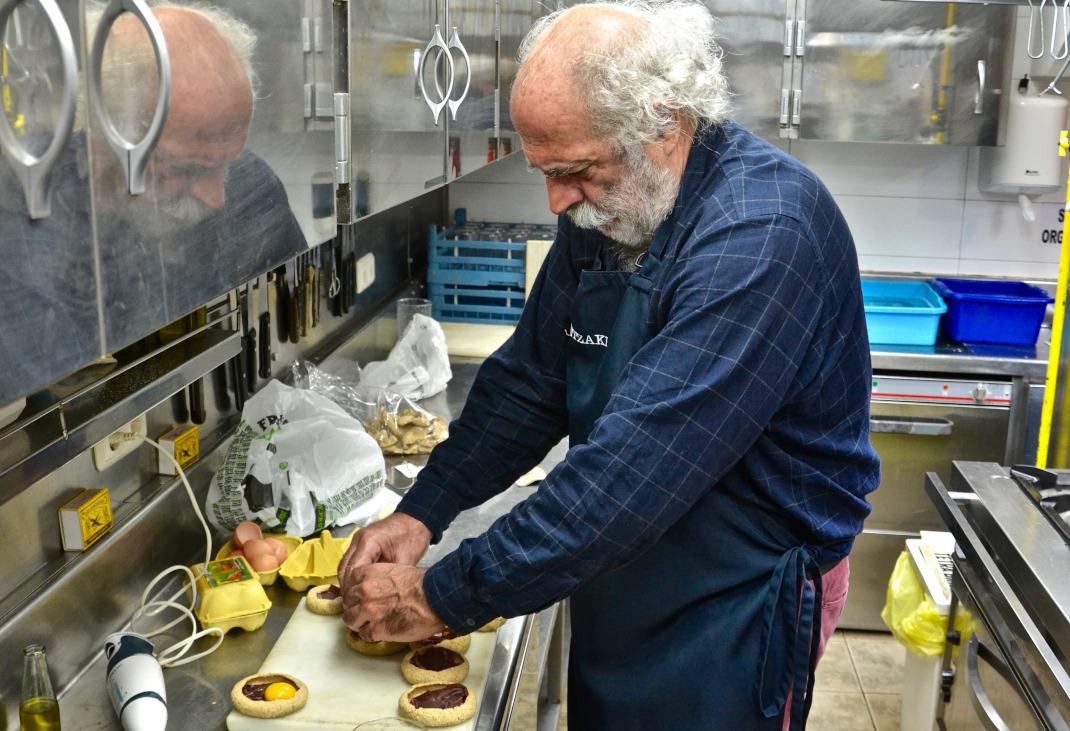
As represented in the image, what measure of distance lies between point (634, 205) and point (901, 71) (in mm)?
2425

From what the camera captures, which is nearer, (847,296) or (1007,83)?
(847,296)

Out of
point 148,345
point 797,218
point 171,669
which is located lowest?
point 171,669

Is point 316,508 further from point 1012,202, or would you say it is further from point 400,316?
point 1012,202

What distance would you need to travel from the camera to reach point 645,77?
1337 millimetres

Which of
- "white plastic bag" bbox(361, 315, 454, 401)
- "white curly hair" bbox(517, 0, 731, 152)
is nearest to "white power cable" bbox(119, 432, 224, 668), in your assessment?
"white curly hair" bbox(517, 0, 731, 152)

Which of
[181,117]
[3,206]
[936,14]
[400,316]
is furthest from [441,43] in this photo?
[936,14]

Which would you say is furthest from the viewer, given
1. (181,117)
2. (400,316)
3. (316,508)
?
(400,316)

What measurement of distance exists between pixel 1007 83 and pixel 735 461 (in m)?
2.76

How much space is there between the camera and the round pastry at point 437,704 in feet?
4.34

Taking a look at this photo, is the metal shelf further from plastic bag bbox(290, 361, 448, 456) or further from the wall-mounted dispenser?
the wall-mounted dispenser

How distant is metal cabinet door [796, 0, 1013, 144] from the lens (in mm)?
3439

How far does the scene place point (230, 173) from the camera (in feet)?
3.24

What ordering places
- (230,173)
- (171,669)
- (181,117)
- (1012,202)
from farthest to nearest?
1. (1012,202)
2. (171,669)
3. (230,173)
4. (181,117)

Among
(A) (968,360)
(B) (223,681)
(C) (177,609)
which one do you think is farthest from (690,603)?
(A) (968,360)
